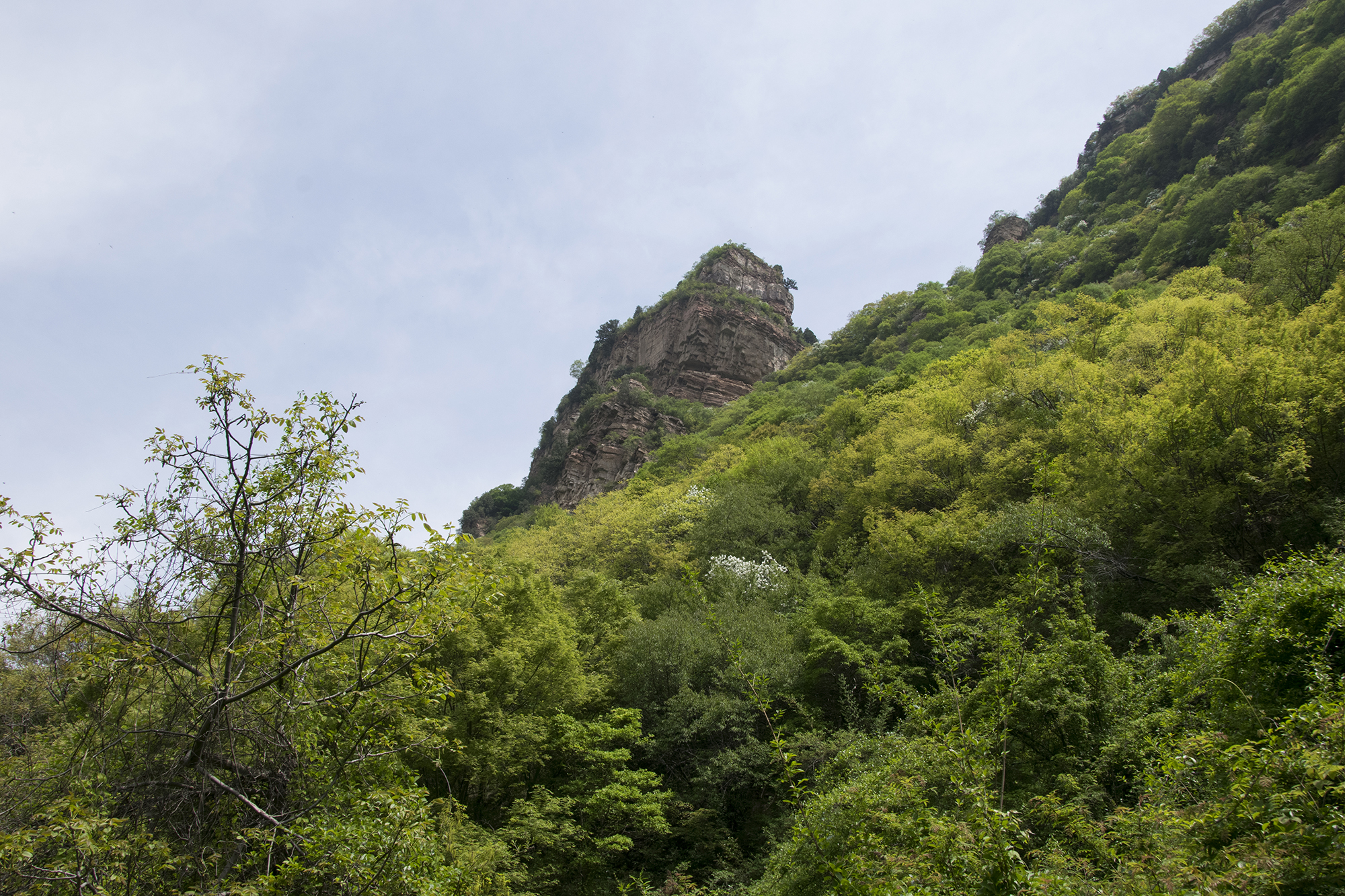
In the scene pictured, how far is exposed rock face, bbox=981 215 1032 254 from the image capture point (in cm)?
8400

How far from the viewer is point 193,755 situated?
543 cm

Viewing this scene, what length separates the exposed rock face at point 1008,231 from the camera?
84.0 meters

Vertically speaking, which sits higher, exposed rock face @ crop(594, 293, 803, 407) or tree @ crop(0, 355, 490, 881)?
exposed rock face @ crop(594, 293, 803, 407)

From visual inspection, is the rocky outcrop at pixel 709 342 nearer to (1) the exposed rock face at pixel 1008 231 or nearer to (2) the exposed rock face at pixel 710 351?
(2) the exposed rock face at pixel 710 351

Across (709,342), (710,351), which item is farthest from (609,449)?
(709,342)

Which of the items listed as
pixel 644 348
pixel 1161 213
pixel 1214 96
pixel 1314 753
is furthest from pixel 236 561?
pixel 644 348

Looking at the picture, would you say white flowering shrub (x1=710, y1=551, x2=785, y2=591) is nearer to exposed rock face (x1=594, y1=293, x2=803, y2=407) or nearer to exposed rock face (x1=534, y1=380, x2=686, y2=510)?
exposed rock face (x1=534, y1=380, x2=686, y2=510)

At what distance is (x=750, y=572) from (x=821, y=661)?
707cm

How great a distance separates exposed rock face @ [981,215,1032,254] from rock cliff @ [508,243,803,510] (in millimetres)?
27216

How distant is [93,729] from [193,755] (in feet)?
2.63

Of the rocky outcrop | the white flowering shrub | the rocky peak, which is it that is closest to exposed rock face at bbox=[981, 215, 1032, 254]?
the rocky peak

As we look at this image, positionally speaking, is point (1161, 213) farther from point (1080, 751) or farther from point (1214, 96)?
point (1080, 751)

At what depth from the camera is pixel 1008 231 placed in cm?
8569

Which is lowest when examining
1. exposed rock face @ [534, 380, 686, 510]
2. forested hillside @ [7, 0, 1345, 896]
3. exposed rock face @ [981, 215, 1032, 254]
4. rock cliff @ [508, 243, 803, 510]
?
forested hillside @ [7, 0, 1345, 896]
